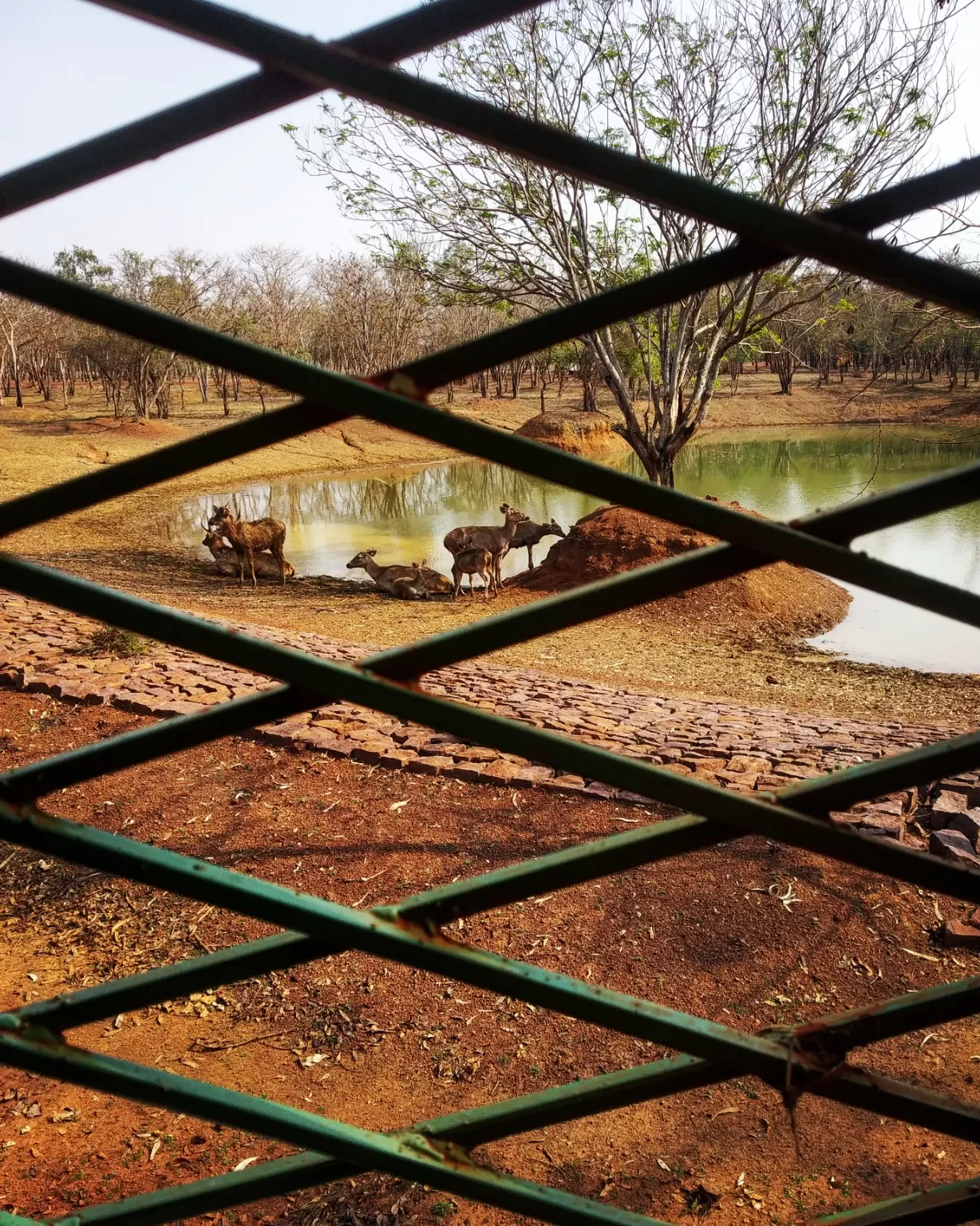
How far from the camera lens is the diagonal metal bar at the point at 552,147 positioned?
3.29 ft

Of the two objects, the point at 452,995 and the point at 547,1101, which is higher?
the point at 547,1101

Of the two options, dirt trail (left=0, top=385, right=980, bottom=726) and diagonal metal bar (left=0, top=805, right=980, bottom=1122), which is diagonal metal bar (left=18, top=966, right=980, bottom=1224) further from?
dirt trail (left=0, top=385, right=980, bottom=726)

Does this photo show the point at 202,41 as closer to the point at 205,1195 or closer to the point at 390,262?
the point at 205,1195

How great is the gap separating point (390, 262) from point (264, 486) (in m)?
15.5

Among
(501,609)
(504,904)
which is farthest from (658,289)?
(501,609)

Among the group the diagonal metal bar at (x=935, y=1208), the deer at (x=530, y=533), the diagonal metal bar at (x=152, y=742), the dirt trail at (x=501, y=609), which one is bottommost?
the dirt trail at (x=501, y=609)

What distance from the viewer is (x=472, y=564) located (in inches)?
605

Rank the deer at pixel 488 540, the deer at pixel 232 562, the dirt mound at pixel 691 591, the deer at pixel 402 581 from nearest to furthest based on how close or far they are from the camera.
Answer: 1. the dirt mound at pixel 691 591
2. the deer at pixel 402 581
3. the deer at pixel 488 540
4. the deer at pixel 232 562

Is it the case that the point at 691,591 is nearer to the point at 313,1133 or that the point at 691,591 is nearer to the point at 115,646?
the point at 115,646

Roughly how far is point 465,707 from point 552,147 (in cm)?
62

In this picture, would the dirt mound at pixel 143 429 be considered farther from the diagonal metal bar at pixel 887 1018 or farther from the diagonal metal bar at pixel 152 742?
the diagonal metal bar at pixel 887 1018

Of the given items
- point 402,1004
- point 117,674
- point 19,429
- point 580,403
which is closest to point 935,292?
point 402,1004

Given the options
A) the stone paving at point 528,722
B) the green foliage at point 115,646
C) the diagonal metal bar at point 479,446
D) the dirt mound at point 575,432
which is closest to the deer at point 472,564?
the stone paving at point 528,722

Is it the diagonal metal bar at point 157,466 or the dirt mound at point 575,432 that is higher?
the diagonal metal bar at point 157,466
